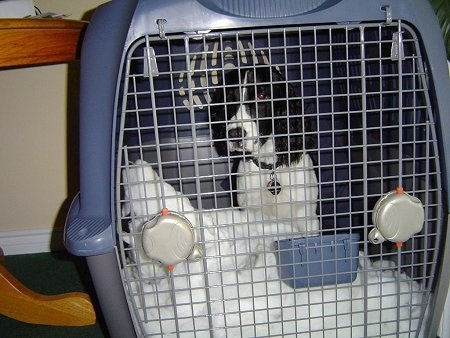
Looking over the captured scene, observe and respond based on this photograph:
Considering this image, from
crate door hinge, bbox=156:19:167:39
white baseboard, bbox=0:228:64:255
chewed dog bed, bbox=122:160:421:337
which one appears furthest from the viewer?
white baseboard, bbox=0:228:64:255

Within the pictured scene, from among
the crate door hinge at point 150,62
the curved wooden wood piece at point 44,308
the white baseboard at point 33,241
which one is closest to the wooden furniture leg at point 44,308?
the curved wooden wood piece at point 44,308

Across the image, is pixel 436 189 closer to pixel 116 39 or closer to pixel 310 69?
pixel 116 39

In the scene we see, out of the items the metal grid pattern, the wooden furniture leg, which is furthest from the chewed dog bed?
the wooden furniture leg

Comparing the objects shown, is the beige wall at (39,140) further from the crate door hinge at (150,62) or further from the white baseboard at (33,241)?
the crate door hinge at (150,62)

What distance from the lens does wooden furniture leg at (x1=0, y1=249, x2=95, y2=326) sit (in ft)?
4.10

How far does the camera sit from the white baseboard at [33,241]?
1.75m

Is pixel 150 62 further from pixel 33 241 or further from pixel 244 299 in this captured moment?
pixel 33 241

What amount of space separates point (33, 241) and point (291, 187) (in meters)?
1.22

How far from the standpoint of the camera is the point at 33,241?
1755mm

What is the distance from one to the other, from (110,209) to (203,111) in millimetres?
849

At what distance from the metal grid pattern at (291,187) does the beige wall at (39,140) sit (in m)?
0.33

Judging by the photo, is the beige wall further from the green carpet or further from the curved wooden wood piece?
the curved wooden wood piece

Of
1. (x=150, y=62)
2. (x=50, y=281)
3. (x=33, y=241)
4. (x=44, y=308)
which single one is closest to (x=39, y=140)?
(x=33, y=241)

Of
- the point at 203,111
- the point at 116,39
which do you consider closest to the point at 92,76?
the point at 116,39
